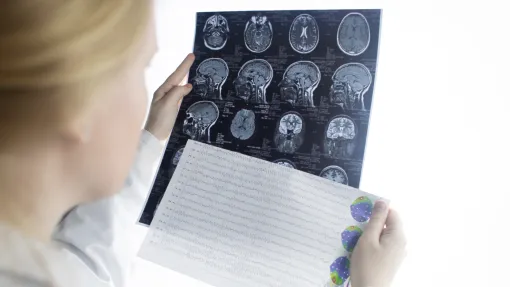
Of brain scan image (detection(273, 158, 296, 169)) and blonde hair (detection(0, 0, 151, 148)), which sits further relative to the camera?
brain scan image (detection(273, 158, 296, 169))

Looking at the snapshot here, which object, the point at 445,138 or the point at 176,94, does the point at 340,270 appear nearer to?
the point at 445,138

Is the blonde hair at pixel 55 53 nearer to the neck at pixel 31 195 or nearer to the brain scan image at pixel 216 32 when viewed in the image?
the neck at pixel 31 195

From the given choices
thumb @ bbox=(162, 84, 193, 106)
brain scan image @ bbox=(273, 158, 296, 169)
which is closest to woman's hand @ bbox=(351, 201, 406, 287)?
brain scan image @ bbox=(273, 158, 296, 169)

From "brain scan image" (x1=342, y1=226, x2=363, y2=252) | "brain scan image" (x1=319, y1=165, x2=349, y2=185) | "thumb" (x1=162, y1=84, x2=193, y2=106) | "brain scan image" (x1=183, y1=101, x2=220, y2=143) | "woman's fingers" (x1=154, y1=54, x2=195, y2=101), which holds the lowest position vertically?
"brain scan image" (x1=342, y1=226, x2=363, y2=252)

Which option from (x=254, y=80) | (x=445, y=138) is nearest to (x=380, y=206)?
(x=445, y=138)

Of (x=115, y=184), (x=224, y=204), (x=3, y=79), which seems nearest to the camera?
(x=3, y=79)

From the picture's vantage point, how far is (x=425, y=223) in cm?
61

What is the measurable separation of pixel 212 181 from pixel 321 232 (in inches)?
6.6

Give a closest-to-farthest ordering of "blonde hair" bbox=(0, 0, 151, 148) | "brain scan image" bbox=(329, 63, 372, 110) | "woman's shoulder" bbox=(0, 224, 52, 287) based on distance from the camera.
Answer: "blonde hair" bbox=(0, 0, 151, 148) → "woman's shoulder" bbox=(0, 224, 52, 287) → "brain scan image" bbox=(329, 63, 372, 110)

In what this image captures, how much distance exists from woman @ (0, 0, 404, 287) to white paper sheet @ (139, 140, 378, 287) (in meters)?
0.05

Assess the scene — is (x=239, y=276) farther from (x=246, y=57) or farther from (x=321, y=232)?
(x=246, y=57)

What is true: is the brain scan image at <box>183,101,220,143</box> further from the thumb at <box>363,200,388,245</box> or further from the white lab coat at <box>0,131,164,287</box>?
the thumb at <box>363,200,388,245</box>

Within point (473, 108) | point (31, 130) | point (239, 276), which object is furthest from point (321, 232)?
point (31, 130)

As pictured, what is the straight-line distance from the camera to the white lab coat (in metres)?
0.52
